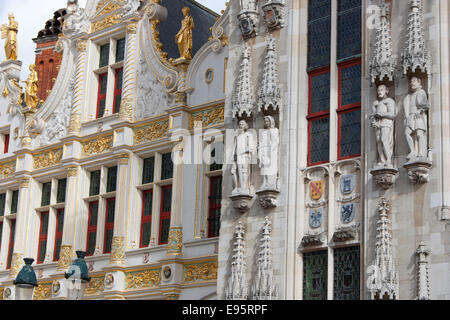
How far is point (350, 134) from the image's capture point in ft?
66.0

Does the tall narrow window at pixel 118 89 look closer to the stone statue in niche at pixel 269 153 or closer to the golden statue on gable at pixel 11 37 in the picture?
the golden statue on gable at pixel 11 37

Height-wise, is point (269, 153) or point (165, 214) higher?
point (269, 153)

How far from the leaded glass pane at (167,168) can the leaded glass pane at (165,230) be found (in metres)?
1.28

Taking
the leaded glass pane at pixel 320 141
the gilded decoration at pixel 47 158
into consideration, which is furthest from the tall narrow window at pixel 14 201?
the leaded glass pane at pixel 320 141

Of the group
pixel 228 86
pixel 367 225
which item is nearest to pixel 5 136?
pixel 228 86

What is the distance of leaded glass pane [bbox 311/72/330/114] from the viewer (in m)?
20.8

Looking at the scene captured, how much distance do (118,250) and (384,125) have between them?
415 inches

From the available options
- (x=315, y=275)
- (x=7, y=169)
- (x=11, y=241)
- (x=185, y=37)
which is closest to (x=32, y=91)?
(x=7, y=169)

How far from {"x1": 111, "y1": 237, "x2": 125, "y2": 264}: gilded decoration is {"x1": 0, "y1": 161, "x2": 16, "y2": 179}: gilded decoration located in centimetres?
646

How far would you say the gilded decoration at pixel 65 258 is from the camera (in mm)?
28047

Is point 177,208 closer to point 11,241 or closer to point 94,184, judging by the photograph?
point 94,184

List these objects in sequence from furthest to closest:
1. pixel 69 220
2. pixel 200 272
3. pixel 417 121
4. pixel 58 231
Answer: pixel 58 231
pixel 69 220
pixel 200 272
pixel 417 121

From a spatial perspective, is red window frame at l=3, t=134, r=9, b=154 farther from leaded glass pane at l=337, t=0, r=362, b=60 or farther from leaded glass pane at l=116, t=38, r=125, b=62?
leaded glass pane at l=337, t=0, r=362, b=60
